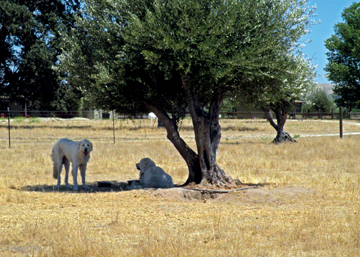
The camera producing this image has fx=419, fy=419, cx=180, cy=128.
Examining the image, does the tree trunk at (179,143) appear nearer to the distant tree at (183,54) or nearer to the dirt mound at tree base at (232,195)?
the distant tree at (183,54)

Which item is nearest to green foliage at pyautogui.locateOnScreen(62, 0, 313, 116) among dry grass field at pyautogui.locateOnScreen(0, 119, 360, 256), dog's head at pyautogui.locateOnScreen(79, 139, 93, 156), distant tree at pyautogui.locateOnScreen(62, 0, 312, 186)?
distant tree at pyautogui.locateOnScreen(62, 0, 312, 186)

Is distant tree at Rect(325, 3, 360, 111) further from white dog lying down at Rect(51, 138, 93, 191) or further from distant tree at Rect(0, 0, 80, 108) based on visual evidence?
white dog lying down at Rect(51, 138, 93, 191)

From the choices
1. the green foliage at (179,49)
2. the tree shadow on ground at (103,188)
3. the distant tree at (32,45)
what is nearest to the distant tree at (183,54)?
the green foliage at (179,49)

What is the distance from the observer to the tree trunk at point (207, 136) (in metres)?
12.8

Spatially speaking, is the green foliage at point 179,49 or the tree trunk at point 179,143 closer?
the green foliage at point 179,49

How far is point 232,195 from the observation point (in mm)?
11719

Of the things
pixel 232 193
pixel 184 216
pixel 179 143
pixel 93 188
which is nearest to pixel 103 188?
pixel 93 188

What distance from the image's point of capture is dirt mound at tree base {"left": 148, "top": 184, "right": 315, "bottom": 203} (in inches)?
449

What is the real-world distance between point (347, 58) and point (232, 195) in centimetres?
6810

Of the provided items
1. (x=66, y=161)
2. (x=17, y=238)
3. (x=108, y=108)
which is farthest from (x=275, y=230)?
(x=66, y=161)

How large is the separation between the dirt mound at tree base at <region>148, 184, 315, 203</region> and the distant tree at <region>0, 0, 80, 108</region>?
33601mm

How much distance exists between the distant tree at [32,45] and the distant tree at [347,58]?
147ft

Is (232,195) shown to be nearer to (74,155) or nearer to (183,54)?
(183,54)

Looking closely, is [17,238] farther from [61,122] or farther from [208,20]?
[61,122]
